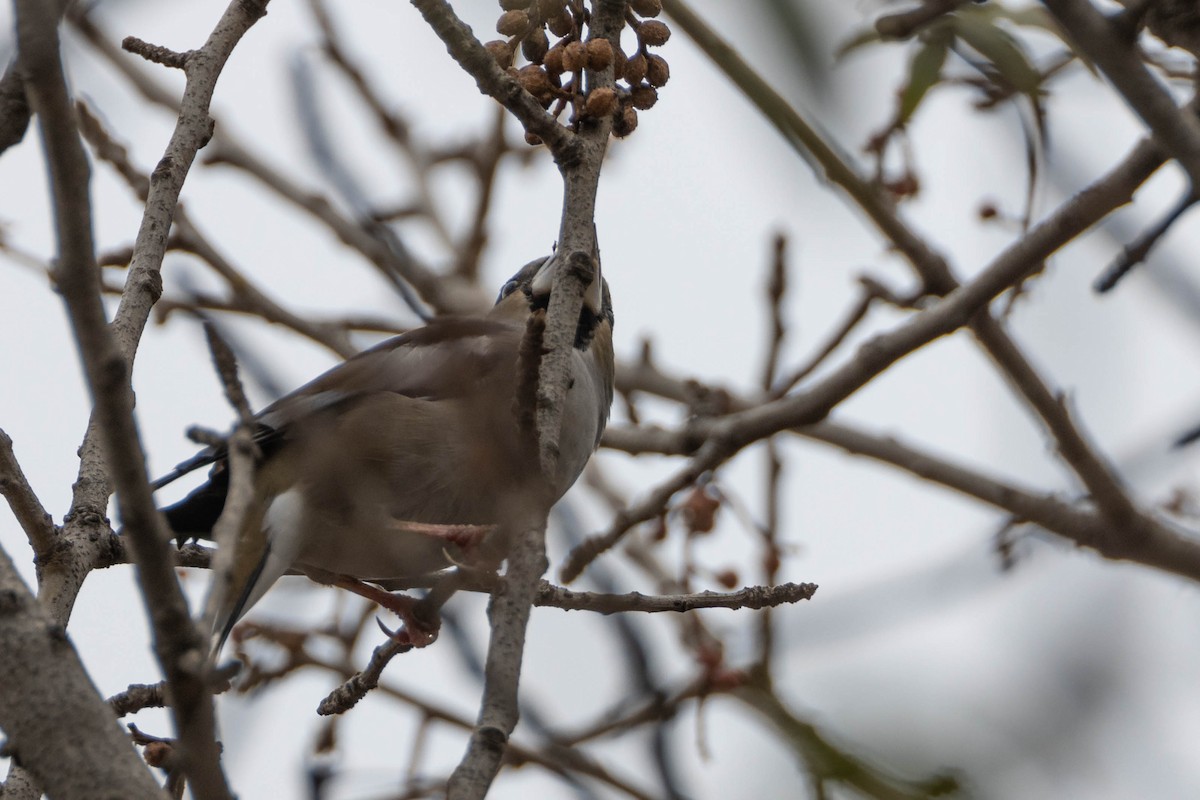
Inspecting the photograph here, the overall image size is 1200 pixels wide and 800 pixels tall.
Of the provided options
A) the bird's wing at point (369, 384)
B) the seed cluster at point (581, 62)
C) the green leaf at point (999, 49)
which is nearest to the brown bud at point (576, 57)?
the seed cluster at point (581, 62)

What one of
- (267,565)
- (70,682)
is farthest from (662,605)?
(267,565)

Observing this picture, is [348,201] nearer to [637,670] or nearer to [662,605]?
[662,605]

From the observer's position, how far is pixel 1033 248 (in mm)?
3869

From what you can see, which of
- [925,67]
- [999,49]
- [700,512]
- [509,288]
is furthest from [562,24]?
[509,288]

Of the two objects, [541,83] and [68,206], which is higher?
[541,83]

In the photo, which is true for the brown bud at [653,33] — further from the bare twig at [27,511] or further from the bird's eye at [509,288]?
the bird's eye at [509,288]

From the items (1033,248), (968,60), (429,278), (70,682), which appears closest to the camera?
(70,682)

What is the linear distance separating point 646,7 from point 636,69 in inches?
6.5

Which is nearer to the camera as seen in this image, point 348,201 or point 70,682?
point 70,682

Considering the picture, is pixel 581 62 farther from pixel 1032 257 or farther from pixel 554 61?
pixel 1032 257

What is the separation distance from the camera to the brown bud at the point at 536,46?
312 cm

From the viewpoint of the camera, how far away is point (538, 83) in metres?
3.04

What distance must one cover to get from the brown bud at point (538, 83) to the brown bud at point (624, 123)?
17cm

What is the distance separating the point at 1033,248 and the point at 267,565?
98.7 inches
